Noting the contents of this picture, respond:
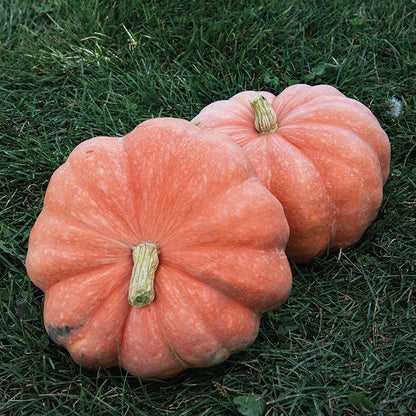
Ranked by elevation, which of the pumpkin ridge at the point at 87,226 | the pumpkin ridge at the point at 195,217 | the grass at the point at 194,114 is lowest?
the grass at the point at 194,114

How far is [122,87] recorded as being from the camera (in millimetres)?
4180

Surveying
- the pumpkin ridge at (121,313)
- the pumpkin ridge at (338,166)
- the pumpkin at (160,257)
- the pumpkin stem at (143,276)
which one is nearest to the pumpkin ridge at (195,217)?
the pumpkin at (160,257)

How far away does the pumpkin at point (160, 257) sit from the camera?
240cm

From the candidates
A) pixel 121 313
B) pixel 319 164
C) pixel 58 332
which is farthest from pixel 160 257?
pixel 319 164

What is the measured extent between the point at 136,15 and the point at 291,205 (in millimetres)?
2488

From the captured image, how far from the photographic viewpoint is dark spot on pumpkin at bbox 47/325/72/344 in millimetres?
2494

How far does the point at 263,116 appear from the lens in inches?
119

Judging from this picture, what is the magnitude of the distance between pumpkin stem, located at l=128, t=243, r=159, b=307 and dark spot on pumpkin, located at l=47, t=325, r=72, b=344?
0.37m

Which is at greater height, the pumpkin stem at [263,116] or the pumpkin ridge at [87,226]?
the pumpkin stem at [263,116]

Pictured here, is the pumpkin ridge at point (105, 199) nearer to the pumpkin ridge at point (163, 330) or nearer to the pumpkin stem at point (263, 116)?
the pumpkin ridge at point (163, 330)

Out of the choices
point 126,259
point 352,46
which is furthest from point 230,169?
point 352,46

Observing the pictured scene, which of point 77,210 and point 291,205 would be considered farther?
point 291,205

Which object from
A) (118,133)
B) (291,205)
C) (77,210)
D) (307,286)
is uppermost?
(77,210)

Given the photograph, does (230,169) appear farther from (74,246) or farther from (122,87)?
(122,87)
